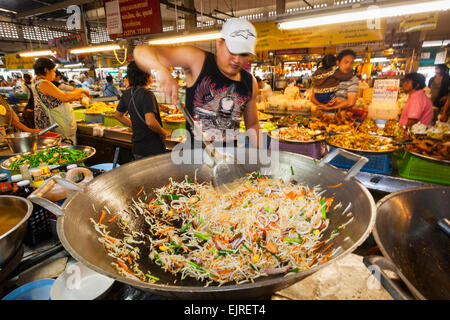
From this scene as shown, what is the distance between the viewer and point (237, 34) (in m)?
2.35

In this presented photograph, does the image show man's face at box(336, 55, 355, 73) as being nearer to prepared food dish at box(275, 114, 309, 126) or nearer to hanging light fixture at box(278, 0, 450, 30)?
prepared food dish at box(275, 114, 309, 126)

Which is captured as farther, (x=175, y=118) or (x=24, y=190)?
(x=175, y=118)

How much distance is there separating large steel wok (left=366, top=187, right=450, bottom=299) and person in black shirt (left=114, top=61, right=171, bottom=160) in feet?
11.6

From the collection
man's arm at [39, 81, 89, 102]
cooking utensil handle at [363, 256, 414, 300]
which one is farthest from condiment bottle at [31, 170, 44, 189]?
man's arm at [39, 81, 89, 102]

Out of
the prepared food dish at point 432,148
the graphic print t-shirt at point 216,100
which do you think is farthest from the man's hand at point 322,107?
the graphic print t-shirt at point 216,100

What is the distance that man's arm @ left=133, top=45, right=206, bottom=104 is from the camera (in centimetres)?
197

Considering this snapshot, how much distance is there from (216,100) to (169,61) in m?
0.69

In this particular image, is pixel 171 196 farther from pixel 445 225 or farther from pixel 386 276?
pixel 445 225

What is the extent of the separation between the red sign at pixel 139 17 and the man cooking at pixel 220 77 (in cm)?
478

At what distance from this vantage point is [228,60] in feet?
8.47

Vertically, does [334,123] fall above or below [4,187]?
below

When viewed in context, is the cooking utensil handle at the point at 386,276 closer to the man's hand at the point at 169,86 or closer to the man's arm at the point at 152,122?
the man's hand at the point at 169,86

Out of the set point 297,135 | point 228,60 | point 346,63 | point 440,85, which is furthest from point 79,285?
point 440,85
